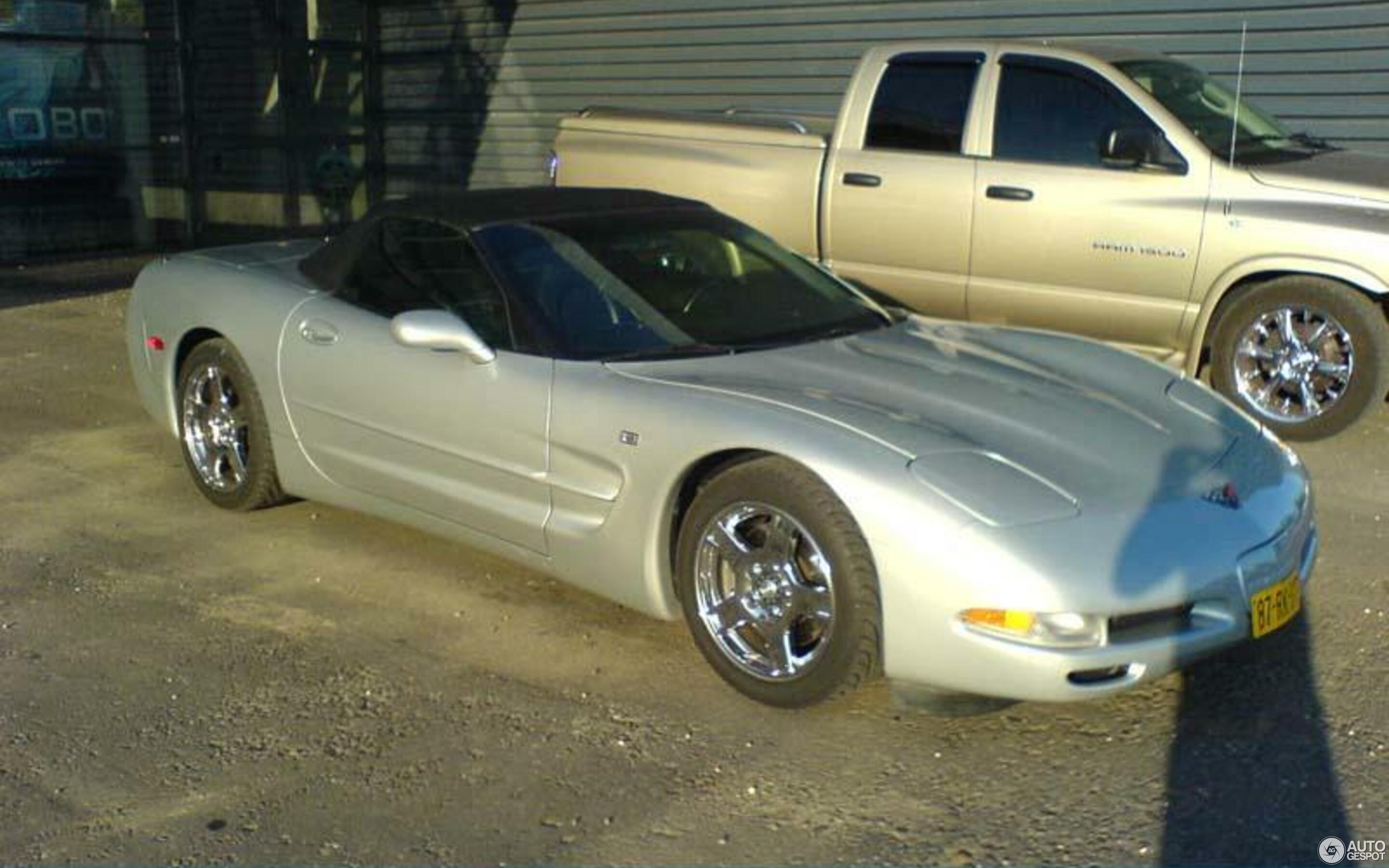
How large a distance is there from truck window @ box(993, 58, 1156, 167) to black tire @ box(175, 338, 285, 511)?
4072 mm

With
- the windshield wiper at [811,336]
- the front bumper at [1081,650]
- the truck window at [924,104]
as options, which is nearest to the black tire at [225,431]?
the windshield wiper at [811,336]

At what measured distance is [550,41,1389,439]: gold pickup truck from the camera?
7.06m

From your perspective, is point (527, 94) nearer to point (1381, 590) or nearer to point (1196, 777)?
point (1381, 590)

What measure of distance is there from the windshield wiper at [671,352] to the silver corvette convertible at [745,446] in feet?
0.03

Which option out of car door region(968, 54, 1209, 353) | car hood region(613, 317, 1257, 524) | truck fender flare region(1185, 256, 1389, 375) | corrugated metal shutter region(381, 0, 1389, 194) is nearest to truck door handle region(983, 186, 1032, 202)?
car door region(968, 54, 1209, 353)

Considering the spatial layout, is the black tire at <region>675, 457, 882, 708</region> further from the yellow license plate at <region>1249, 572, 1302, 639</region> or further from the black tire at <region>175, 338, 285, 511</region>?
the black tire at <region>175, 338, 285, 511</region>

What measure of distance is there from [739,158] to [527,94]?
671cm

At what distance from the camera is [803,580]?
4121mm

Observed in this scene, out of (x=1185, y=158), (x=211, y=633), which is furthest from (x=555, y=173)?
(x=211, y=633)

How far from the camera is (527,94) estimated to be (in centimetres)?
1477

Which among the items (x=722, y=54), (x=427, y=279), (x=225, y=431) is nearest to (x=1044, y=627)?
(x=427, y=279)

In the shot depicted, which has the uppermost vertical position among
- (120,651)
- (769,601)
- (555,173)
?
(555,173)

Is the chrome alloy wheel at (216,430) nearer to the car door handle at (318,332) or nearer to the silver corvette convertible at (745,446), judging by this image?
the silver corvette convertible at (745,446)

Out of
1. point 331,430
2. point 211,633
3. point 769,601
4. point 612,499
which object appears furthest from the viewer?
point 331,430
